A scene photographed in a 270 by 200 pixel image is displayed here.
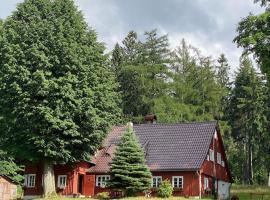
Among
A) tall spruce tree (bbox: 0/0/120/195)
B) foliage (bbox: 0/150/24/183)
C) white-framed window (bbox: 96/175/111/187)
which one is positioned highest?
tall spruce tree (bbox: 0/0/120/195)

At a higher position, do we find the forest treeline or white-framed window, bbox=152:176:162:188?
the forest treeline

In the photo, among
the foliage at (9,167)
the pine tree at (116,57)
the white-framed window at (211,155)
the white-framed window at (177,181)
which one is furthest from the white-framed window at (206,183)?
the pine tree at (116,57)

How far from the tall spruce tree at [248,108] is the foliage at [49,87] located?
95.4ft

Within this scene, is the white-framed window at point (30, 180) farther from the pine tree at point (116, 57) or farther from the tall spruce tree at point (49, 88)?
the pine tree at point (116, 57)

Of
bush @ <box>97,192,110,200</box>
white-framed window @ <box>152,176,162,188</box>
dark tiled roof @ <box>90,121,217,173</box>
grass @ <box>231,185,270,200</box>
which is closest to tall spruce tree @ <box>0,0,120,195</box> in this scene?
bush @ <box>97,192,110,200</box>

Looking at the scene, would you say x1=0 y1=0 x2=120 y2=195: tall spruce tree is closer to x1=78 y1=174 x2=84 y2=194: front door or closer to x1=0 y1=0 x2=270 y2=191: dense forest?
x1=0 y1=0 x2=270 y2=191: dense forest

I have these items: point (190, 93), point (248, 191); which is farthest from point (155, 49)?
point (248, 191)

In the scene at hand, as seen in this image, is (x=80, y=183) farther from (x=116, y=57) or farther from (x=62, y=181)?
(x=116, y=57)

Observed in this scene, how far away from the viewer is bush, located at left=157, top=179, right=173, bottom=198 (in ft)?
121

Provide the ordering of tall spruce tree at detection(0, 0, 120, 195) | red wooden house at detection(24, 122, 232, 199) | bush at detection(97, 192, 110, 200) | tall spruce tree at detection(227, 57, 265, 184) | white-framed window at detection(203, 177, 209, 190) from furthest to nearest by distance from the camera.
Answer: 1. tall spruce tree at detection(227, 57, 265, 184)
2. white-framed window at detection(203, 177, 209, 190)
3. red wooden house at detection(24, 122, 232, 199)
4. bush at detection(97, 192, 110, 200)
5. tall spruce tree at detection(0, 0, 120, 195)

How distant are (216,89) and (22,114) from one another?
31.9 meters

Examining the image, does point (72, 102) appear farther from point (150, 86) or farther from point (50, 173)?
point (150, 86)

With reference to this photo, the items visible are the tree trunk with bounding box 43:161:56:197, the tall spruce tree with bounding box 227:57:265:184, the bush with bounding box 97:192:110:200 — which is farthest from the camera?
the tall spruce tree with bounding box 227:57:265:184

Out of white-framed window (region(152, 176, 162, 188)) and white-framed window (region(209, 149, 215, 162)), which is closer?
white-framed window (region(152, 176, 162, 188))
